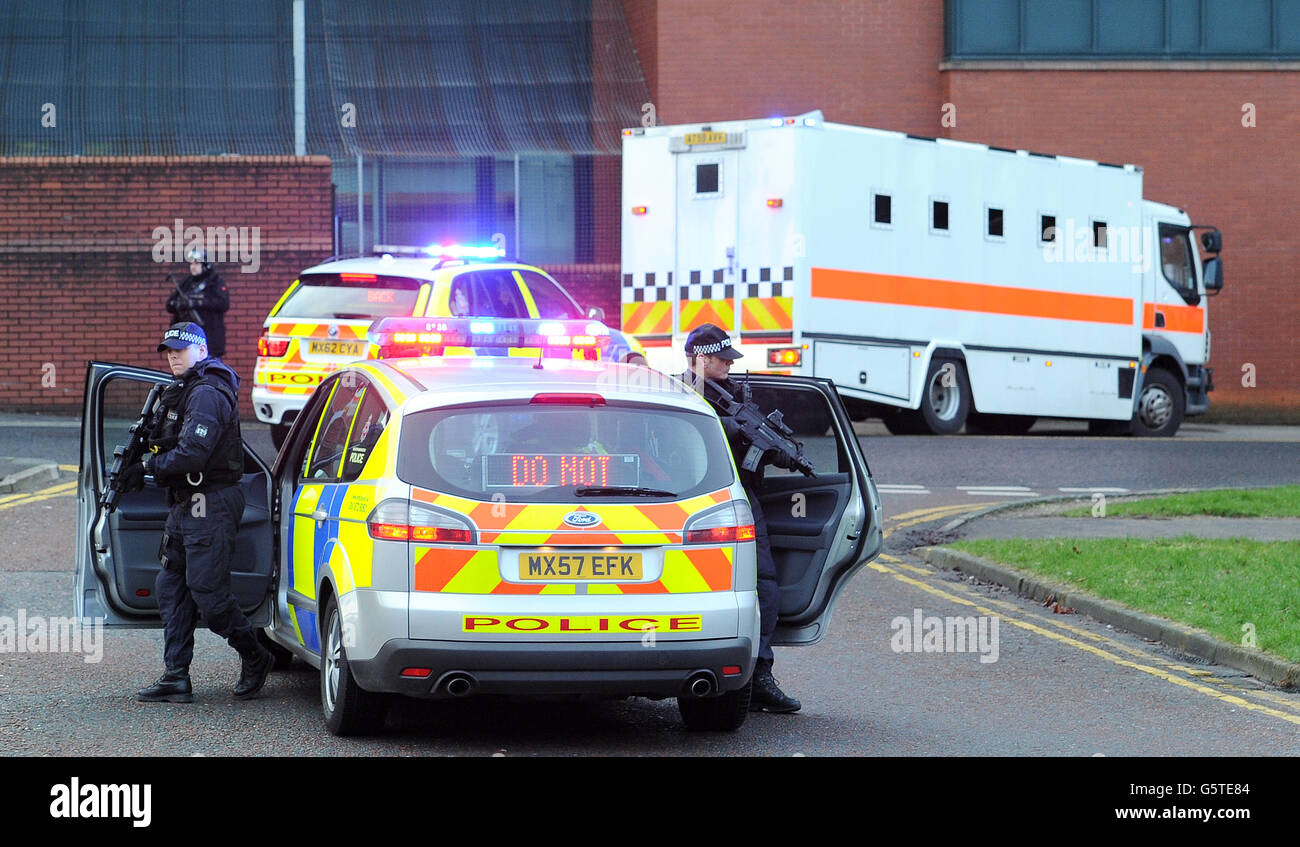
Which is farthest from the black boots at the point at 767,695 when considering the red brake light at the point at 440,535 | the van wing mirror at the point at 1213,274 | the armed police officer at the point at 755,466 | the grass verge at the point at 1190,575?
the van wing mirror at the point at 1213,274

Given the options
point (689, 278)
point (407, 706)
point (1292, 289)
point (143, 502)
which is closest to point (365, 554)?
point (407, 706)

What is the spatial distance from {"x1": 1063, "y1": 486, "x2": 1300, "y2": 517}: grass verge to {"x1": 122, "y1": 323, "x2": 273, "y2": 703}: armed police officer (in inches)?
354

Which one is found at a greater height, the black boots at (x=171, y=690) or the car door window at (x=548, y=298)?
the car door window at (x=548, y=298)

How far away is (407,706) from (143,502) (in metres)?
1.55

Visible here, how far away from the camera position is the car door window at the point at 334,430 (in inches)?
302

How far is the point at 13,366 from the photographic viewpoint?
78.3 feet

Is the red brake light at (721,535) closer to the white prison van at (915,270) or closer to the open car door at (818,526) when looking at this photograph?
the open car door at (818,526)

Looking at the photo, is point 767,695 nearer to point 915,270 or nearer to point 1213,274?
point 915,270

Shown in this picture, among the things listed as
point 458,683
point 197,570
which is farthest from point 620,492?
point 197,570

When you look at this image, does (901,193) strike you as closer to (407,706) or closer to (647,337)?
(647,337)

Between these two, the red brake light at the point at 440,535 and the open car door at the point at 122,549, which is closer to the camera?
the red brake light at the point at 440,535

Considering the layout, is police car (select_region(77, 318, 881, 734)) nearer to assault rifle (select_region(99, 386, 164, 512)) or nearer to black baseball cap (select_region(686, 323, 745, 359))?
black baseball cap (select_region(686, 323, 745, 359))

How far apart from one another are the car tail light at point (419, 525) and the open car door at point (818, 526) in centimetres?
190

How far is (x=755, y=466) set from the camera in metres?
7.89
